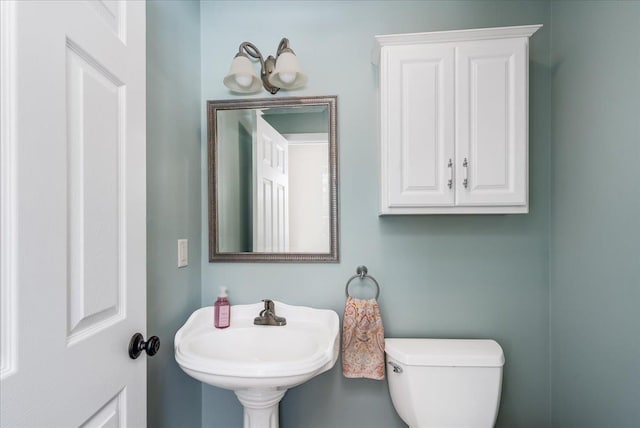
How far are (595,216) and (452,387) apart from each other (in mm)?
850

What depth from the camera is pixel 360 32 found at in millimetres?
1550

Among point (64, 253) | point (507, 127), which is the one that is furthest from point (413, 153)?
point (64, 253)

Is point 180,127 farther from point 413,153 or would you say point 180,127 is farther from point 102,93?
point 413,153

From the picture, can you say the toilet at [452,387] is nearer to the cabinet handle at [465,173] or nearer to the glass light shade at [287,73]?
the cabinet handle at [465,173]

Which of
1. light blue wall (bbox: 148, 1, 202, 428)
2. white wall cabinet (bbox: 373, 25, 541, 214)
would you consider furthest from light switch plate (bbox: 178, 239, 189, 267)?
white wall cabinet (bbox: 373, 25, 541, 214)

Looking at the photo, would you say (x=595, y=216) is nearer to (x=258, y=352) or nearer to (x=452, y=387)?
(x=452, y=387)

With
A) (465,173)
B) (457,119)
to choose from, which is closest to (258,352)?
(465,173)

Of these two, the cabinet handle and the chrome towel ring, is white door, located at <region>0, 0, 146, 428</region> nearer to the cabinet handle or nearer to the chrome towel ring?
the chrome towel ring

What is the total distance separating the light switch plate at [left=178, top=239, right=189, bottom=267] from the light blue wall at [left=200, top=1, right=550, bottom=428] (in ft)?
0.53

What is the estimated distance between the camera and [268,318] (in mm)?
1447

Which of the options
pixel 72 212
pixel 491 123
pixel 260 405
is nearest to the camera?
pixel 72 212

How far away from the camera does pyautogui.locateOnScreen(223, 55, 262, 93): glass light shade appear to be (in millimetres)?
1437

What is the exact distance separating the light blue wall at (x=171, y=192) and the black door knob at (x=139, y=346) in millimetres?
359

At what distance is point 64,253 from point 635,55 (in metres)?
1.66
